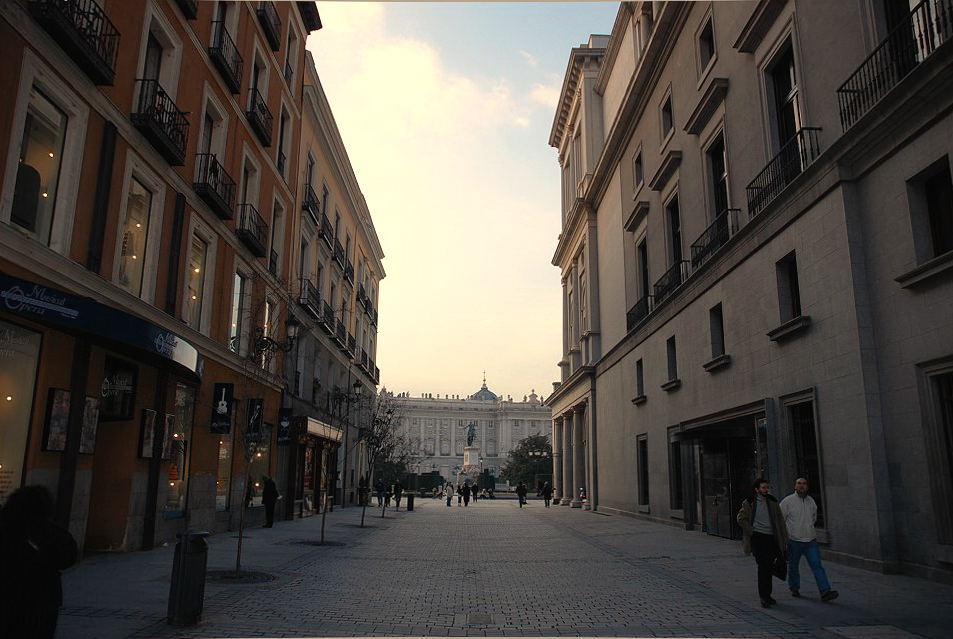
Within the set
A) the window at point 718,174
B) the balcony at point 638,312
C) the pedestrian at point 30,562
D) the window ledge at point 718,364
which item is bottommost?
the pedestrian at point 30,562

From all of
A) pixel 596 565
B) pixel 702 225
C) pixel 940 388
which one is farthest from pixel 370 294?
pixel 940 388

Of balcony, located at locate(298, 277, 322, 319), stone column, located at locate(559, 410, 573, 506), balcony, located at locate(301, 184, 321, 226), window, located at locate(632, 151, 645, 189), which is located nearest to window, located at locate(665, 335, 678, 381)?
window, located at locate(632, 151, 645, 189)

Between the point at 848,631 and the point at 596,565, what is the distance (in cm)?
639

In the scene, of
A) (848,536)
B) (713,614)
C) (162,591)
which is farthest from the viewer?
(848,536)

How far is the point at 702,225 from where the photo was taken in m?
21.8

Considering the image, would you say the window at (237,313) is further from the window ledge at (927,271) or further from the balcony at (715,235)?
the window ledge at (927,271)

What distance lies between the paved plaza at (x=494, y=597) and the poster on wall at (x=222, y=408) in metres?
3.02

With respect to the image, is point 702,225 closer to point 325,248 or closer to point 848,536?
point 848,536

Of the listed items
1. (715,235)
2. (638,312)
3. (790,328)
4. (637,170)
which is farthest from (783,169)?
(637,170)

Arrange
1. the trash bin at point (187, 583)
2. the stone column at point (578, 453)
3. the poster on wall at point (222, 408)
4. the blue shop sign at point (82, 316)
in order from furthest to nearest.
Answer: the stone column at point (578, 453) → the poster on wall at point (222, 408) → the blue shop sign at point (82, 316) → the trash bin at point (187, 583)

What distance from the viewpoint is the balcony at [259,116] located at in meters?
21.2

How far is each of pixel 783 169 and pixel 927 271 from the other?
18.9 feet

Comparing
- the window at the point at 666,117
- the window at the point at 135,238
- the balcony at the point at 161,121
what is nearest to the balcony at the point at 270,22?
the balcony at the point at 161,121

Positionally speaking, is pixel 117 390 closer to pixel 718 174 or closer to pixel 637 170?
pixel 718 174
